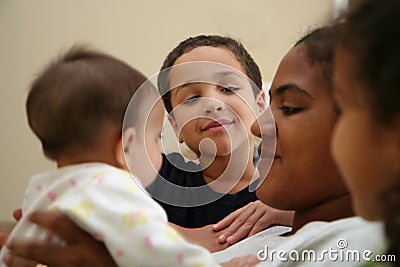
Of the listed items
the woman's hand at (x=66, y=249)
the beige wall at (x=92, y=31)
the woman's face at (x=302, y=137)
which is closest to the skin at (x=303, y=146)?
the woman's face at (x=302, y=137)

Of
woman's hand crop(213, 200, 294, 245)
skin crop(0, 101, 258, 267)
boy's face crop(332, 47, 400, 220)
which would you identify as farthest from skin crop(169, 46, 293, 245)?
boy's face crop(332, 47, 400, 220)

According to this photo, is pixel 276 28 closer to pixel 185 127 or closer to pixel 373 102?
pixel 185 127

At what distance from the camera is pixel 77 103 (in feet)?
2.45

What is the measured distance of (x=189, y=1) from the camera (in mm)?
2129

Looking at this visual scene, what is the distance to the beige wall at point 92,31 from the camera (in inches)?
79.6

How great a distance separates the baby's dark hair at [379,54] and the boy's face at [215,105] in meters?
0.69

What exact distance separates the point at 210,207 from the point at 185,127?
20cm

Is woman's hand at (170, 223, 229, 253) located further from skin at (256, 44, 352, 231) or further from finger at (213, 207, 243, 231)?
skin at (256, 44, 352, 231)

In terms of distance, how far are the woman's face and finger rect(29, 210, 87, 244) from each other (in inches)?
12.7

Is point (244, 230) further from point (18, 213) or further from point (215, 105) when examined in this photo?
point (18, 213)

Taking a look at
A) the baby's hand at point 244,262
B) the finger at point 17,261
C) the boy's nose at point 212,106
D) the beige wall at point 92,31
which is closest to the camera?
the finger at point 17,261

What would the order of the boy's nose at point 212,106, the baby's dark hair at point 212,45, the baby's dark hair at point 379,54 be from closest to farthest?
the baby's dark hair at point 379,54 → the boy's nose at point 212,106 → the baby's dark hair at point 212,45

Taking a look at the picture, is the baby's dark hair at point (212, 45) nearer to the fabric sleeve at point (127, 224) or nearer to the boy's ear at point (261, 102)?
the boy's ear at point (261, 102)

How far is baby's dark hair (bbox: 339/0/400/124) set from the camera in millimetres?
475
